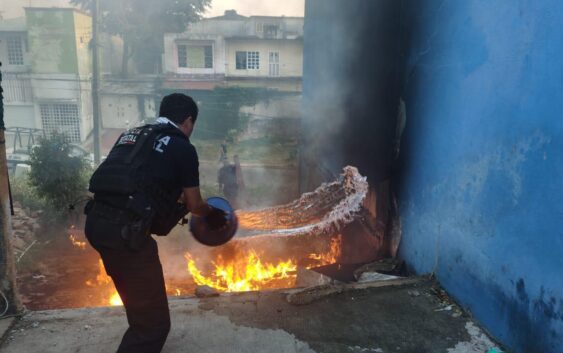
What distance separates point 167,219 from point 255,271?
312 centimetres

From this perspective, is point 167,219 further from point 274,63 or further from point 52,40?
point 274,63

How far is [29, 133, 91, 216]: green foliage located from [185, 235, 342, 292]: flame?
5498mm

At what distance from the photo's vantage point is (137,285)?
7.95ft

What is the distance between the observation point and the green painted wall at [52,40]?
→ 22303 mm

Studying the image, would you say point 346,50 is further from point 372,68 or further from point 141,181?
point 141,181

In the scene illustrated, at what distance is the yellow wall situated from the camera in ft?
86.3

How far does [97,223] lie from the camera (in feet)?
→ 7.65

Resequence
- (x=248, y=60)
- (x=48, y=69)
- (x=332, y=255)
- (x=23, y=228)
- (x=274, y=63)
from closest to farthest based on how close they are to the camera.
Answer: (x=332, y=255) < (x=23, y=228) < (x=48, y=69) < (x=248, y=60) < (x=274, y=63)

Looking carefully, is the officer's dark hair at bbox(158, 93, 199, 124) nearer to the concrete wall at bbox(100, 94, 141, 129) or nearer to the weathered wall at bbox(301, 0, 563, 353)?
the weathered wall at bbox(301, 0, 563, 353)

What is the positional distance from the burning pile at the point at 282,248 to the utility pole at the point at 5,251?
2493mm

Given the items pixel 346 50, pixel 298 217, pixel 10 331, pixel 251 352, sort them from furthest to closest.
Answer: pixel 298 217 → pixel 346 50 → pixel 10 331 → pixel 251 352

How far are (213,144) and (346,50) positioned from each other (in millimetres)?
17778

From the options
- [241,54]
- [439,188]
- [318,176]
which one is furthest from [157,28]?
[439,188]

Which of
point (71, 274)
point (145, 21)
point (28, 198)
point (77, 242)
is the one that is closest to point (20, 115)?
point (145, 21)
